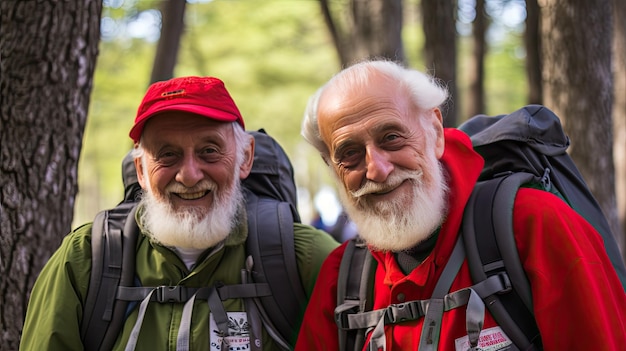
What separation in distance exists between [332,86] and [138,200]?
4.69 feet

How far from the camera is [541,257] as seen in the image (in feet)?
8.62

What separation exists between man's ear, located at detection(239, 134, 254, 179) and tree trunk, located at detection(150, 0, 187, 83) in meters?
4.19

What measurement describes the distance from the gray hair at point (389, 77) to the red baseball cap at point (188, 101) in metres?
0.48

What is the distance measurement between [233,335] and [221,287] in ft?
0.79

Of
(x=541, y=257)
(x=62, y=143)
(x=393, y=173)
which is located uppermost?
(x=62, y=143)

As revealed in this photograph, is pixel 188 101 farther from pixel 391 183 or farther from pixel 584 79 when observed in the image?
pixel 584 79

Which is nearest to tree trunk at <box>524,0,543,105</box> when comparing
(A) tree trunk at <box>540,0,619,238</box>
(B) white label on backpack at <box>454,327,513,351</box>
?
(A) tree trunk at <box>540,0,619,238</box>

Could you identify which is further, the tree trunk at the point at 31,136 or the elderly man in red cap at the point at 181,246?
the tree trunk at the point at 31,136

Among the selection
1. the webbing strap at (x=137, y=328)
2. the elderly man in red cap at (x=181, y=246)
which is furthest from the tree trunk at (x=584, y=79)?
the webbing strap at (x=137, y=328)

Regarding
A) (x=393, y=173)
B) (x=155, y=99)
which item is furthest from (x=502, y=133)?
(x=155, y=99)

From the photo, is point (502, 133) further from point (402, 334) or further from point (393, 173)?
point (402, 334)

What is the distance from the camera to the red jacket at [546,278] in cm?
254

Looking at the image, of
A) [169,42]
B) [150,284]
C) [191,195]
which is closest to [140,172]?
[191,195]

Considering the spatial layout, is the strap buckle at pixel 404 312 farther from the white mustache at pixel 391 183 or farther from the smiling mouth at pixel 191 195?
the smiling mouth at pixel 191 195
